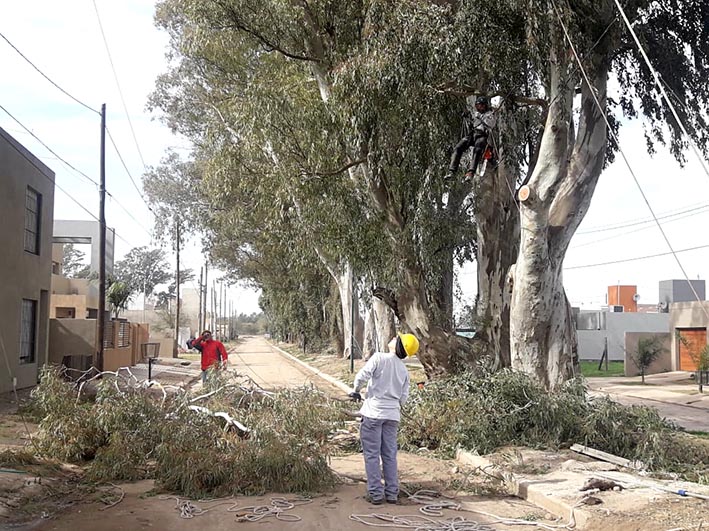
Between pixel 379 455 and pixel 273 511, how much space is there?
1332mm

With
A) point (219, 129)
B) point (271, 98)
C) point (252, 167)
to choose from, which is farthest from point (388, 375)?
point (219, 129)

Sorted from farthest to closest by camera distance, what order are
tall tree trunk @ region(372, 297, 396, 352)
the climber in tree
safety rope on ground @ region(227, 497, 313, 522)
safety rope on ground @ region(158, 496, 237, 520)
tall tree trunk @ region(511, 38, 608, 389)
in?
1. tall tree trunk @ region(372, 297, 396, 352)
2. the climber in tree
3. tall tree trunk @ region(511, 38, 608, 389)
4. safety rope on ground @ region(158, 496, 237, 520)
5. safety rope on ground @ region(227, 497, 313, 522)

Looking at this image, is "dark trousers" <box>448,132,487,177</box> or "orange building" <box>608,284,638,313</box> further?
"orange building" <box>608,284,638,313</box>

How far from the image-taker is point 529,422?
11.8m

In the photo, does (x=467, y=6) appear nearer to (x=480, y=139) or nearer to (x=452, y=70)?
(x=452, y=70)

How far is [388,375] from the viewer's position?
9023 millimetres

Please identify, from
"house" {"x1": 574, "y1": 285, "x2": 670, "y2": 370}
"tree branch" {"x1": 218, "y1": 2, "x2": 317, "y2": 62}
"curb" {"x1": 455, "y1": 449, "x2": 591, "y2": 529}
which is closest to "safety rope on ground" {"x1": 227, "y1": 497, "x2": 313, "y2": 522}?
"curb" {"x1": 455, "y1": 449, "x2": 591, "y2": 529}

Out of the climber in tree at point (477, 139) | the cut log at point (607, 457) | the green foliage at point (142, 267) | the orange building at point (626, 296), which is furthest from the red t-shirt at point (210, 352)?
the green foliage at point (142, 267)

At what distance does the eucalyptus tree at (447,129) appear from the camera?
13.5m

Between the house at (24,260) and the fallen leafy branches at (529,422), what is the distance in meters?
9.88

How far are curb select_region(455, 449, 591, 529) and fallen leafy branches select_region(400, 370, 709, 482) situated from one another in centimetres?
67

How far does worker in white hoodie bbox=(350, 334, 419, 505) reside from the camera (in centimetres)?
875

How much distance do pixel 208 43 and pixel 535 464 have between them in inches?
643

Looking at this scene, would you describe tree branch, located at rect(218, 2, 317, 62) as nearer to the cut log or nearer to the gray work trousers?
the cut log
